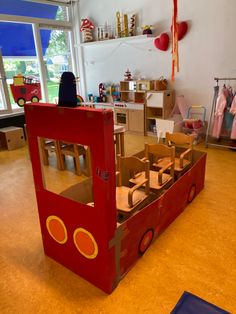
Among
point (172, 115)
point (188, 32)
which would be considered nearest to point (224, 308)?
point (172, 115)

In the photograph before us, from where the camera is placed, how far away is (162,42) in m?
4.69

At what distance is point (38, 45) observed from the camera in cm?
555

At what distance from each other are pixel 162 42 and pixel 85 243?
4195 mm

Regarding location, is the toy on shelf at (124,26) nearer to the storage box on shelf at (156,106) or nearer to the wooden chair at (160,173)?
the storage box on shelf at (156,106)

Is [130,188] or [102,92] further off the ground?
[102,92]

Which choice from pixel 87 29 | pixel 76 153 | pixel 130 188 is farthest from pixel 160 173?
pixel 87 29

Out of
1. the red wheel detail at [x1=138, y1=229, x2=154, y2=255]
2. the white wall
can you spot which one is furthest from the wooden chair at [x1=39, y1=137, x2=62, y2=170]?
the white wall

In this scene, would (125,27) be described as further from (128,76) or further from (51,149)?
(51,149)

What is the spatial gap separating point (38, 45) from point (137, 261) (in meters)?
5.24

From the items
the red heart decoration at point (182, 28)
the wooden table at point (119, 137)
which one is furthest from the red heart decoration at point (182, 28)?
the wooden table at point (119, 137)

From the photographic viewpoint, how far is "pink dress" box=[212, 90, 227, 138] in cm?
393

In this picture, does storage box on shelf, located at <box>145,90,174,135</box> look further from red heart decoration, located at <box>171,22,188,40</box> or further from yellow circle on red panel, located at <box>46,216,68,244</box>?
yellow circle on red panel, located at <box>46,216,68,244</box>

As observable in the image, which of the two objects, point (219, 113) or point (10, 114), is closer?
point (219, 113)

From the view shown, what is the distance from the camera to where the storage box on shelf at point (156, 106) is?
4.75 meters
